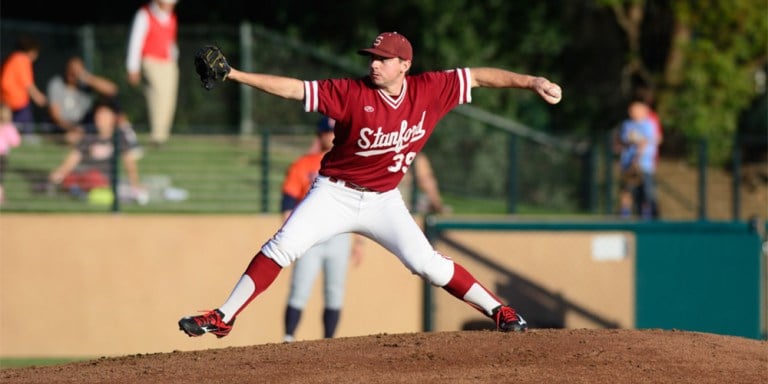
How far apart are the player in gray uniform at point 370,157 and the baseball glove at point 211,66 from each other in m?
0.05

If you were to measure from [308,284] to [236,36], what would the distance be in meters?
8.86

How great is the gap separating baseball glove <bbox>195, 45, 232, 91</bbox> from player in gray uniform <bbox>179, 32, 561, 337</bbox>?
50mm

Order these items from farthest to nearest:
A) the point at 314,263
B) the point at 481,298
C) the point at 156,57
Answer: the point at 156,57 → the point at 314,263 → the point at 481,298

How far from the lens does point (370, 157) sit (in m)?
8.83

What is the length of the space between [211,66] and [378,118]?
106 centimetres

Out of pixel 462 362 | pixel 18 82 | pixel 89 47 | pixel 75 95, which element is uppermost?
pixel 89 47

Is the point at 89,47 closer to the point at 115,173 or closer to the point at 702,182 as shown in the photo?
the point at 115,173

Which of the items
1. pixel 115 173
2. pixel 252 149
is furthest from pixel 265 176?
pixel 252 149

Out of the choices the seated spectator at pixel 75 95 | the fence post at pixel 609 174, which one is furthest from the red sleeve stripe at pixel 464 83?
the seated spectator at pixel 75 95

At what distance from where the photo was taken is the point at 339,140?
885 centimetres

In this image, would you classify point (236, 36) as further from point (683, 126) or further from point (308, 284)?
point (308, 284)

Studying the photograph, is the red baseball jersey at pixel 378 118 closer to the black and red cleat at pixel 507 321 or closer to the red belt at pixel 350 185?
the red belt at pixel 350 185

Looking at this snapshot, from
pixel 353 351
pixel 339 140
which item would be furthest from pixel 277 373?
pixel 339 140

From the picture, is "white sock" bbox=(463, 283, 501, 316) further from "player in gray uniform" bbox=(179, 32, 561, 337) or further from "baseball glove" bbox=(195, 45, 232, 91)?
"baseball glove" bbox=(195, 45, 232, 91)
